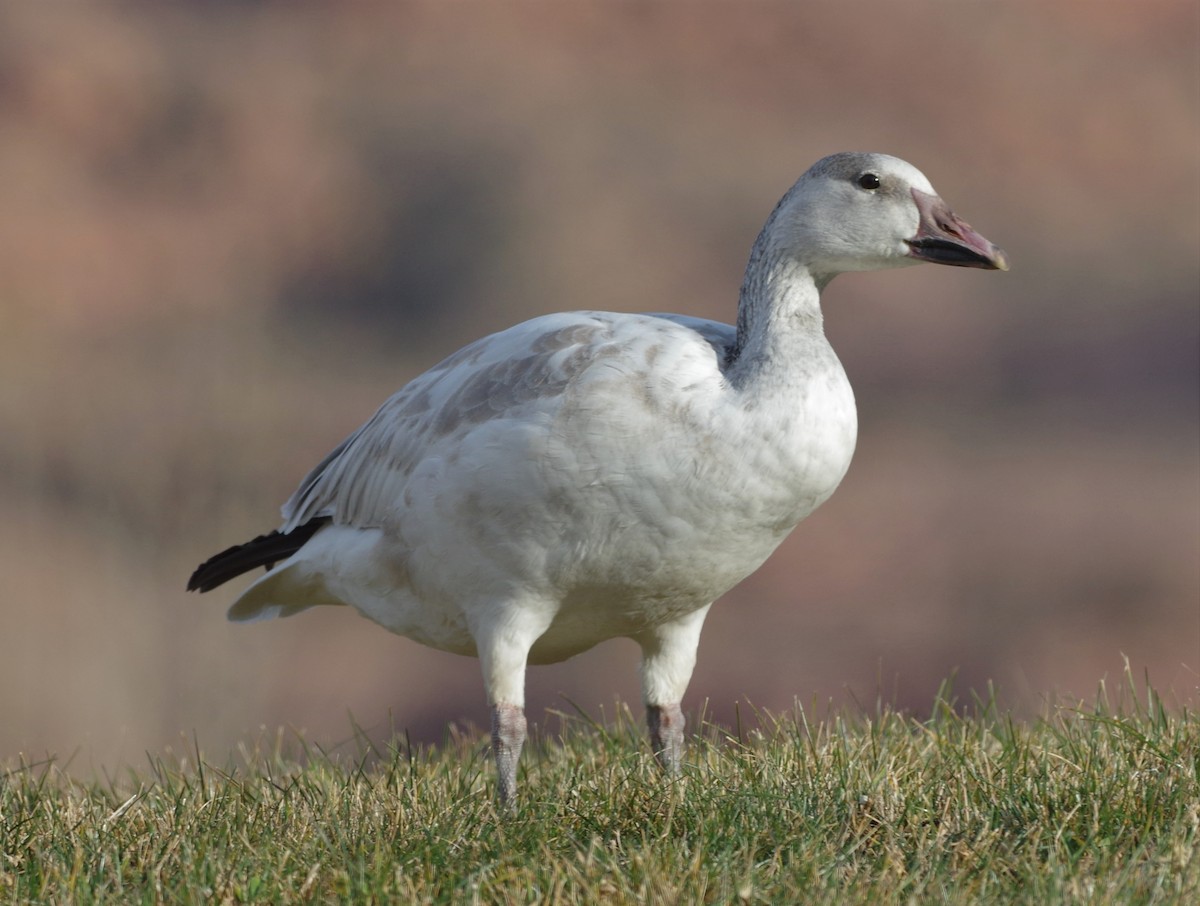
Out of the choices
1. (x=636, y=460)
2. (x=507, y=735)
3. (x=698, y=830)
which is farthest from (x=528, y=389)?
(x=698, y=830)

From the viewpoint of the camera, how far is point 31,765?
3.99 m

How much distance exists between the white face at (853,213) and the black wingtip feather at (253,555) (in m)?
1.77

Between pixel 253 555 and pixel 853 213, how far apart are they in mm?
2170

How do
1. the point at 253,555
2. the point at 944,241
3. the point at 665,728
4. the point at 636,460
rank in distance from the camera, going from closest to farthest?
the point at 636,460 → the point at 944,241 → the point at 665,728 → the point at 253,555

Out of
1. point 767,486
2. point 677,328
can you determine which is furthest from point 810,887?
Result: point 677,328

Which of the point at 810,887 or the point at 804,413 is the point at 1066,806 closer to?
the point at 810,887

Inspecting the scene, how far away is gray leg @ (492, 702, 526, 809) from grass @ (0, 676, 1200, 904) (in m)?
0.09

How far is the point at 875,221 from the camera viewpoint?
4004 millimetres

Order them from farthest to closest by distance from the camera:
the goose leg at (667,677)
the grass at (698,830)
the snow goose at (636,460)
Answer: the goose leg at (667,677) < the snow goose at (636,460) < the grass at (698,830)

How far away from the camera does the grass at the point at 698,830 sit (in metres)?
2.87

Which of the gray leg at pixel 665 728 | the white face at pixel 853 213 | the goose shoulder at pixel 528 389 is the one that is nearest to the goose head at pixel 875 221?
the white face at pixel 853 213

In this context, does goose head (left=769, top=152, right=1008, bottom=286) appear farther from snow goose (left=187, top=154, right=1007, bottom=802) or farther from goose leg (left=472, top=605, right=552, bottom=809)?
goose leg (left=472, top=605, right=552, bottom=809)

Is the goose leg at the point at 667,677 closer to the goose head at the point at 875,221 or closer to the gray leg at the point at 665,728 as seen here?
the gray leg at the point at 665,728

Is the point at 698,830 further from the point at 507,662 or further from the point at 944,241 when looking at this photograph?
the point at 944,241
